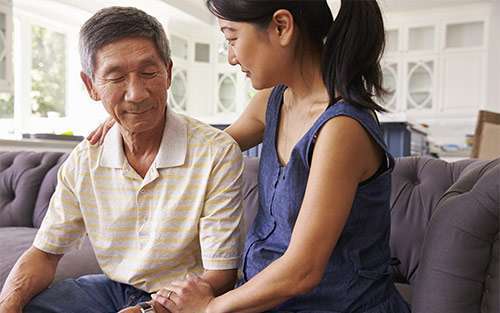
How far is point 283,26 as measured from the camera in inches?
38.3

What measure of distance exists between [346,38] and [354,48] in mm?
23

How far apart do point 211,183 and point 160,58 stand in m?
0.30

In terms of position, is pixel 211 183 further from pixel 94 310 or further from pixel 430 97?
pixel 430 97

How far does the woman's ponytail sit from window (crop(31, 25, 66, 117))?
4.18 meters

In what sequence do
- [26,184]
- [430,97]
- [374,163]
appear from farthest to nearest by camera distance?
[430,97]
[26,184]
[374,163]

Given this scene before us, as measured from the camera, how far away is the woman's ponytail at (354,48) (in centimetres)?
95

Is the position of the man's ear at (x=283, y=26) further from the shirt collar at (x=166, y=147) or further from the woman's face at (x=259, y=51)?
the shirt collar at (x=166, y=147)

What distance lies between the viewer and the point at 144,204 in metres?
1.17

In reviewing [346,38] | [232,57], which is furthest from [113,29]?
[346,38]

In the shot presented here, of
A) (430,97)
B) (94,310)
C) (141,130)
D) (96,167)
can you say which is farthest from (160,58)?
(430,97)

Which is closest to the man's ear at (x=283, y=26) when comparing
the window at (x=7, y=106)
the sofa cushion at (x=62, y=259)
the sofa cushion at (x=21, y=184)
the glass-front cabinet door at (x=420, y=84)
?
the sofa cushion at (x=62, y=259)

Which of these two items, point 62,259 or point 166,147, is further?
point 62,259

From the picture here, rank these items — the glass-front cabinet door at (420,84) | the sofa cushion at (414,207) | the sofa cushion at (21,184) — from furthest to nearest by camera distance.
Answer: the glass-front cabinet door at (420,84)
the sofa cushion at (21,184)
the sofa cushion at (414,207)

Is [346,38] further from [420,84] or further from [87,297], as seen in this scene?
[420,84]
